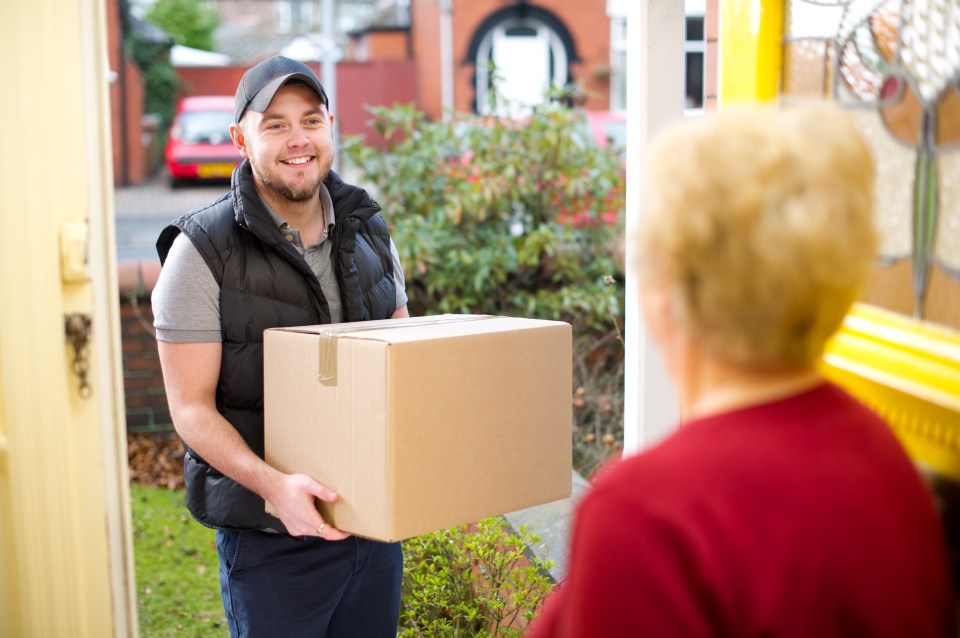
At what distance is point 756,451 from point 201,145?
53.4 ft

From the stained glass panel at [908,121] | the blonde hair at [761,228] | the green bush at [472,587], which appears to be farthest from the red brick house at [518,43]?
Result: the blonde hair at [761,228]

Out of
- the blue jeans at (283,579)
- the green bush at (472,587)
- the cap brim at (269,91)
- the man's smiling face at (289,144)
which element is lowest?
the green bush at (472,587)

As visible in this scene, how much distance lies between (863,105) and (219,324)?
1.16m

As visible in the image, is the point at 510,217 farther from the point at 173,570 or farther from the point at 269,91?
the point at 269,91

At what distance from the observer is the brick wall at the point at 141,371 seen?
4.42 meters

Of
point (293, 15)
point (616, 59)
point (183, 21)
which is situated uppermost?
point (293, 15)

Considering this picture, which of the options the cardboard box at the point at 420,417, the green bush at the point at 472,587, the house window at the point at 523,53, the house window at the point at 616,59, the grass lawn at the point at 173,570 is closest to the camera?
the cardboard box at the point at 420,417

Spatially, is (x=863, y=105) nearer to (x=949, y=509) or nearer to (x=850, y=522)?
(x=949, y=509)

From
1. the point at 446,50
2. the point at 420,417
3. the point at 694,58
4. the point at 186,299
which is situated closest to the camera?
the point at 420,417

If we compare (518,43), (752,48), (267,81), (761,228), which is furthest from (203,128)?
(761,228)

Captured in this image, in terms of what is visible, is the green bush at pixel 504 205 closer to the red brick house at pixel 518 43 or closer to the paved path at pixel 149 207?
the paved path at pixel 149 207

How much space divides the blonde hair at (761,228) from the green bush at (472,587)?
176cm

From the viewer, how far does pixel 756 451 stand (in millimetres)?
811

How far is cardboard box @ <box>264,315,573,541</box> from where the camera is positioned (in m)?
1.54
